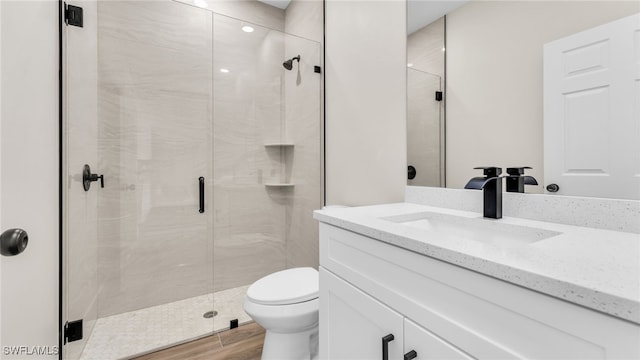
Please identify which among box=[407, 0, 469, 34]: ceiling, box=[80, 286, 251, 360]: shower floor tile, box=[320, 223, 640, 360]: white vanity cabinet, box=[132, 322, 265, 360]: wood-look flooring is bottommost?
box=[132, 322, 265, 360]: wood-look flooring

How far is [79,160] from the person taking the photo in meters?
1.52

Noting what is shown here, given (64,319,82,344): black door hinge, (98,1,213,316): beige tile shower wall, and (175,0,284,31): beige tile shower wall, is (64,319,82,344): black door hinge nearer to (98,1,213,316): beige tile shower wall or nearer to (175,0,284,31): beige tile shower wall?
(98,1,213,316): beige tile shower wall

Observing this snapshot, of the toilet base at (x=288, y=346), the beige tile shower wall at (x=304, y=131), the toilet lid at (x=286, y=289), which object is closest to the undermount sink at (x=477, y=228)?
the toilet lid at (x=286, y=289)

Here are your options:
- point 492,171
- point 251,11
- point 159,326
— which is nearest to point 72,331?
point 159,326

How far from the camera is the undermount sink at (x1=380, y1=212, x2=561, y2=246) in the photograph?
32.7 inches

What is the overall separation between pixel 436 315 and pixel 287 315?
83 cm

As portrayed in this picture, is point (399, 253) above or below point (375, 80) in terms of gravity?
below

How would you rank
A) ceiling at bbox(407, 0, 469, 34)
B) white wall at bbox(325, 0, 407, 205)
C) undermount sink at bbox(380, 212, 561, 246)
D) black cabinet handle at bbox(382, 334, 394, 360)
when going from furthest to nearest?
white wall at bbox(325, 0, 407, 205) → ceiling at bbox(407, 0, 469, 34) → undermount sink at bbox(380, 212, 561, 246) → black cabinet handle at bbox(382, 334, 394, 360)

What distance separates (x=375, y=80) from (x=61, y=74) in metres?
1.50

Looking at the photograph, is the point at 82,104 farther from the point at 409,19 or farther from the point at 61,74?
the point at 409,19

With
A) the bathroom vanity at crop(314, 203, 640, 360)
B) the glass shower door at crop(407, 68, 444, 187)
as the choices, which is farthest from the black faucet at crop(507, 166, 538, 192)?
the glass shower door at crop(407, 68, 444, 187)

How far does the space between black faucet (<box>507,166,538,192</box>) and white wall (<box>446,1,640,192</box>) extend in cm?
2

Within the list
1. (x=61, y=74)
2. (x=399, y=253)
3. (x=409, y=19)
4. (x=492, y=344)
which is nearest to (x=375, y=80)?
(x=409, y=19)

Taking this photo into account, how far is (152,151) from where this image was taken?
6.65ft
